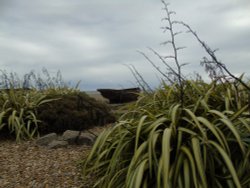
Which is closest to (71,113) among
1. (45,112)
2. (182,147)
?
(45,112)

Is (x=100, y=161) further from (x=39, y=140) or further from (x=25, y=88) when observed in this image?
(x=25, y=88)

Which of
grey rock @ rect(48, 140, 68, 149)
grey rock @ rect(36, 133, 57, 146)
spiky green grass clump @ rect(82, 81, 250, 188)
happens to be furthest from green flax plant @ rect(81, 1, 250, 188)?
grey rock @ rect(36, 133, 57, 146)

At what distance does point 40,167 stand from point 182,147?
194 centimetres

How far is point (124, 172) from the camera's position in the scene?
386 cm

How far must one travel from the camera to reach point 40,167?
4.84 m

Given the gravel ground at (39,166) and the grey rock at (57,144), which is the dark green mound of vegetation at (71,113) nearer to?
the gravel ground at (39,166)

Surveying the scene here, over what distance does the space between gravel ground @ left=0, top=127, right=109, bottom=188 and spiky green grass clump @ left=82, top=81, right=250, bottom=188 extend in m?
0.24

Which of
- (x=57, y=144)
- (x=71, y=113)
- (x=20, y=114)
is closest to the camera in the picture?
(x=57, y=144)

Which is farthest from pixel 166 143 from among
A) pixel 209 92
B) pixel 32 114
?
pixel 32 114

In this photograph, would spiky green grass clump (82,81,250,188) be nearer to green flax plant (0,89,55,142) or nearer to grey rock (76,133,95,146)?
grey rock (76,133,95,146)

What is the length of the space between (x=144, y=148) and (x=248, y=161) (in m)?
0.80

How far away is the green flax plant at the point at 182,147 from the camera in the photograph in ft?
11.0

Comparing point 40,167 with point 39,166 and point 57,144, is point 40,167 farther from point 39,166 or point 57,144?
point 57,144

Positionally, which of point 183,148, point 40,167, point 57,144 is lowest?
point 40,167
